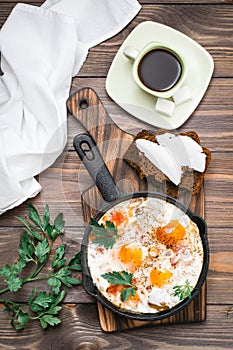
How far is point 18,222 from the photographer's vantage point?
1.95m

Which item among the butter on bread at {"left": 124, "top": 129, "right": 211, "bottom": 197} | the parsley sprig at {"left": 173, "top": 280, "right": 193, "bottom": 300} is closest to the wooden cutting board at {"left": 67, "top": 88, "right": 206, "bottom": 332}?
the butter on bread at {"left": 124, "top": 129, "right": 211, "bottom": 197}

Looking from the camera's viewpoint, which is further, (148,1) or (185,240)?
(148,1)

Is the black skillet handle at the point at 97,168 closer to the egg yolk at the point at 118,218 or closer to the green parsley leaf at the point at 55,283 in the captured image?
the egg yolk at the point at 118,218

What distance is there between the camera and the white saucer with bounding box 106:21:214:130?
6.32 feet

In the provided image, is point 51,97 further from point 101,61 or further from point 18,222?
point 18,222

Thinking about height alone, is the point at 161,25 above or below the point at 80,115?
above

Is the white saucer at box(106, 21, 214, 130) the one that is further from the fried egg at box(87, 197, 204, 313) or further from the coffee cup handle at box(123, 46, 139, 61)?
the fried egg at box(87, 197, 204, 313)

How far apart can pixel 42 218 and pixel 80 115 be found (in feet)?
1.02

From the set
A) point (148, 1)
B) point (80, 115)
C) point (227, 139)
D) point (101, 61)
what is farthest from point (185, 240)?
point (148, 1)

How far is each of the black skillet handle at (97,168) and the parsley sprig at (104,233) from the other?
78mm

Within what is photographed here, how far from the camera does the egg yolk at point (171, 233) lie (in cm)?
177

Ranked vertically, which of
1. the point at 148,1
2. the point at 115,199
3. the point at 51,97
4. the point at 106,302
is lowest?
the point at 106,302

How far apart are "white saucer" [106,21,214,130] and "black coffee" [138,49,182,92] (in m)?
0.04

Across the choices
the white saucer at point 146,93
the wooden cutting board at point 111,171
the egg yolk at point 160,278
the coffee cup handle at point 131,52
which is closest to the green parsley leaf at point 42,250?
the wooden cutting board at point 111,171
